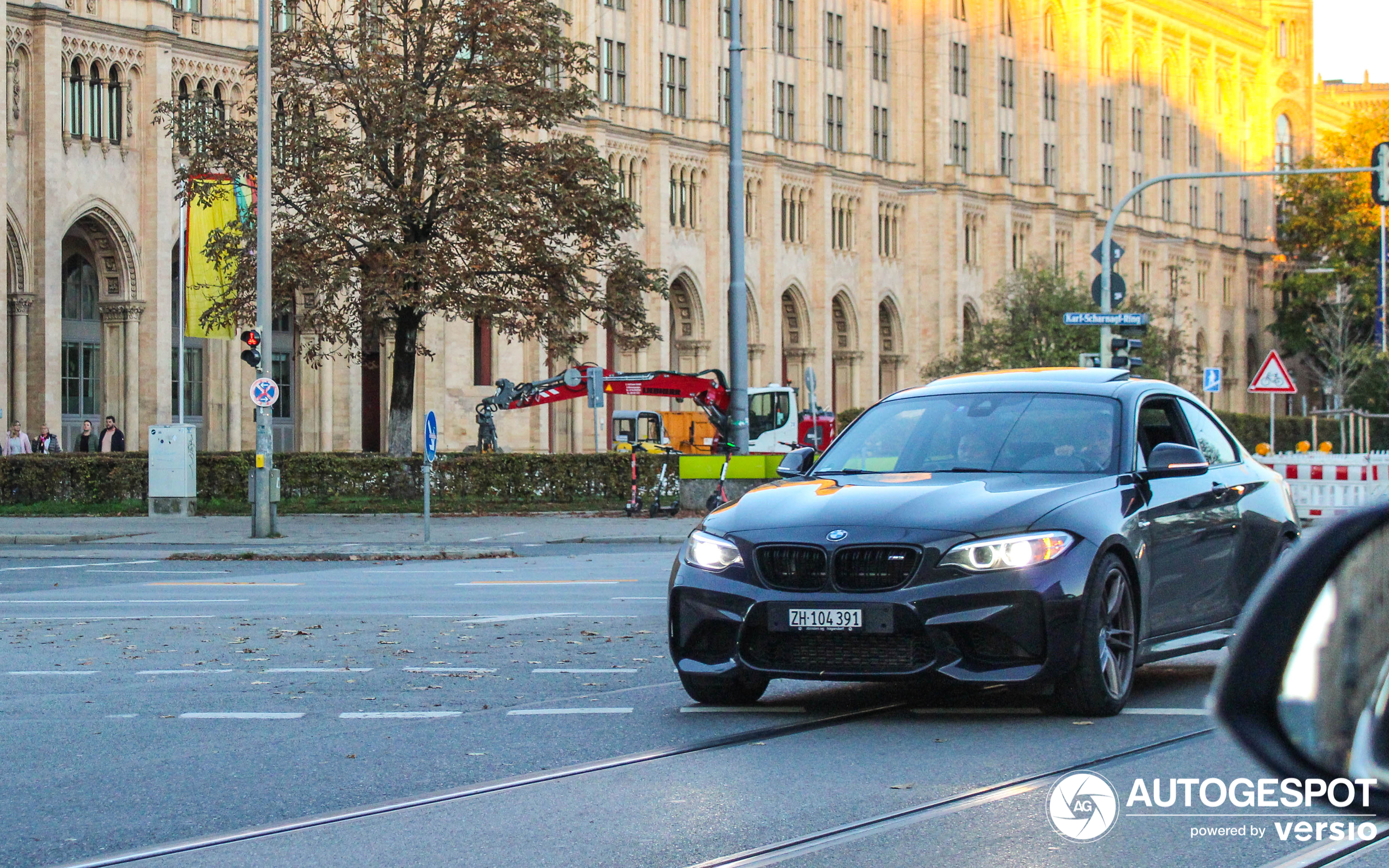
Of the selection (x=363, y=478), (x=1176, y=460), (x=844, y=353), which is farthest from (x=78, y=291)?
(x=1176, y=460)

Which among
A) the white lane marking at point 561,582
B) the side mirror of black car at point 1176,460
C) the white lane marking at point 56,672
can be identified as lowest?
the white lane marking at point 561,582

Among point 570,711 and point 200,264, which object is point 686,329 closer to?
point 200,264

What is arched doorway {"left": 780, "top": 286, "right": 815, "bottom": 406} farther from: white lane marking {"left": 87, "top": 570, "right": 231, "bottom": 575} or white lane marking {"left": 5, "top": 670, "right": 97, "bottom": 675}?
white lane marking {"left": 5, "top": 670, "right": 97, "bottom": 675}

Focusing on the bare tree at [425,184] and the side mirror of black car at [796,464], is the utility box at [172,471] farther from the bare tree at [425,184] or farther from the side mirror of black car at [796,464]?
the side mirror of black car at [796,464]

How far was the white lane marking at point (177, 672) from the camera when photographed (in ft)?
34.0

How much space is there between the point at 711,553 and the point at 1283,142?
10988 centimetres

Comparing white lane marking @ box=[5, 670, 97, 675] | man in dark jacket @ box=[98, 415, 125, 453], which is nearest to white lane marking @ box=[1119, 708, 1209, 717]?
white lane marking @ box=[5, 670, 97, 675]

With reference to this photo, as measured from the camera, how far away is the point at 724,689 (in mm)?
8508

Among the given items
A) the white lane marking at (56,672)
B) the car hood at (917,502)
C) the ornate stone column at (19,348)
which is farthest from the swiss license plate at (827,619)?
the ornate stone column at (19,348)

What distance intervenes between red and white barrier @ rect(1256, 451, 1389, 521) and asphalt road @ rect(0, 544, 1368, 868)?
16106mm

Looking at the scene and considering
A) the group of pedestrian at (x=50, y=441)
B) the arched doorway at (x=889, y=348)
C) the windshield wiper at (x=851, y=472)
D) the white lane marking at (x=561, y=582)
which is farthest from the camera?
the arched doorway at (x=889, y=348)

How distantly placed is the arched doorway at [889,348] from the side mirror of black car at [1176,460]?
72072 millimetres

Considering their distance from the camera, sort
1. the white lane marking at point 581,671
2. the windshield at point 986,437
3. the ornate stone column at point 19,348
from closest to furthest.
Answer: the windshield at point 986,437 → the white lane marking at point 581,671 → the ornate stone column at point 19,348

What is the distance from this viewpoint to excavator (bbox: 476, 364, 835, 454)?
40.3 metres
